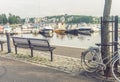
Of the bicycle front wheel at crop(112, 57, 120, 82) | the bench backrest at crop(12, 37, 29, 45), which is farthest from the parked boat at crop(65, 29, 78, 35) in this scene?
the bicycle front wheel at crop(112, 57, 120, 82)

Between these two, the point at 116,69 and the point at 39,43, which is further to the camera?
the point at 39,43

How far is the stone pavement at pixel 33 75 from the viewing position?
24.1 feet

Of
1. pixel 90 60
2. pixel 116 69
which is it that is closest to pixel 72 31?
pixel 90 60

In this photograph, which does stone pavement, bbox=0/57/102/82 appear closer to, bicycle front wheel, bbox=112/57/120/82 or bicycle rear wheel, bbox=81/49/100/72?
bicycle rear wheel, bbox=81/49/100/72

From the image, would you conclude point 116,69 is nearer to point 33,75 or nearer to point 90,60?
point 90,60

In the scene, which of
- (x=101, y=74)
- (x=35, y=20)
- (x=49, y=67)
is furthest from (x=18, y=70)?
(x=35, y=20)

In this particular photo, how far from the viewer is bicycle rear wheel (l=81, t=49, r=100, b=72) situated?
7.95 meters

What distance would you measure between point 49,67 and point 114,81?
2.78 meters

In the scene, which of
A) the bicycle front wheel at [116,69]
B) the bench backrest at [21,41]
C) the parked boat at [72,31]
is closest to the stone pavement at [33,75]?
the bicycle front wheel at [116,69]

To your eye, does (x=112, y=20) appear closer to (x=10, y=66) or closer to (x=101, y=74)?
(x=101, y=74)

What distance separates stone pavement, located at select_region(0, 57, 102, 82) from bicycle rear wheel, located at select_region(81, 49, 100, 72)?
504 mm

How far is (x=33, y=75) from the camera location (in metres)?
7.95

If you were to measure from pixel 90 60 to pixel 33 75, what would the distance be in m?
1.84

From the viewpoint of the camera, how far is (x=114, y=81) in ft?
23.0
